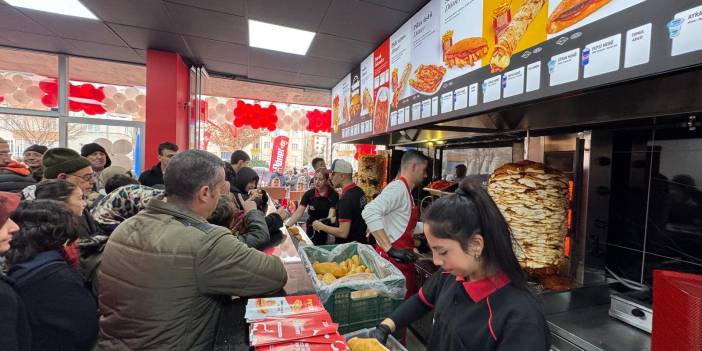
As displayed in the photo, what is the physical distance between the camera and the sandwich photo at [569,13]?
54.2 inches

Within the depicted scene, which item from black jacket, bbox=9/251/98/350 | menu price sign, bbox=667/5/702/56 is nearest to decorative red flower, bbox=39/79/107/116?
black jacket, bbox=9/251/98/350

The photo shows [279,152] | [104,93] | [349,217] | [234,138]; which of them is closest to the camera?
[349,217]

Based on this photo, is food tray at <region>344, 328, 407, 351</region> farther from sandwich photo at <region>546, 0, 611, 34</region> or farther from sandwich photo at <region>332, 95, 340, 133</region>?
sandwich photo at <region>332, 95, 340, 133</region>

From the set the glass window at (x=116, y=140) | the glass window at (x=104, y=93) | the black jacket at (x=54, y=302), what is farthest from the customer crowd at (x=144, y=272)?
the glass window at (x=104, y=93)

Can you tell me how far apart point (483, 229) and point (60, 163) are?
9.42 ft

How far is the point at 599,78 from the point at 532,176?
23.5 inches

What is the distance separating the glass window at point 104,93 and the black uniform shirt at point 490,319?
5721mm

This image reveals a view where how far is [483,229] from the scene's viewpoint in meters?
1.03

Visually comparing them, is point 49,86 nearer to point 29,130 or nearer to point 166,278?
point 29,130

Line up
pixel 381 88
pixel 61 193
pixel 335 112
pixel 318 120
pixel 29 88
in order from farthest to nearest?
pixel 318 120, pixel 335 112, pixel 29 88, pixel 381 88, pixel 61 193

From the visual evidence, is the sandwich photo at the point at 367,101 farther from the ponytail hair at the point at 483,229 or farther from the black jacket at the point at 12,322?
the black jacket at the point at 12,322

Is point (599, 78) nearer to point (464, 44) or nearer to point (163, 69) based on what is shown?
point (464, 44)

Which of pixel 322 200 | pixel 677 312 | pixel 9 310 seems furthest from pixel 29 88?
pixel 677 312

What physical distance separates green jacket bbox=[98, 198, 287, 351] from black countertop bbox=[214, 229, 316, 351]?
0.10m
